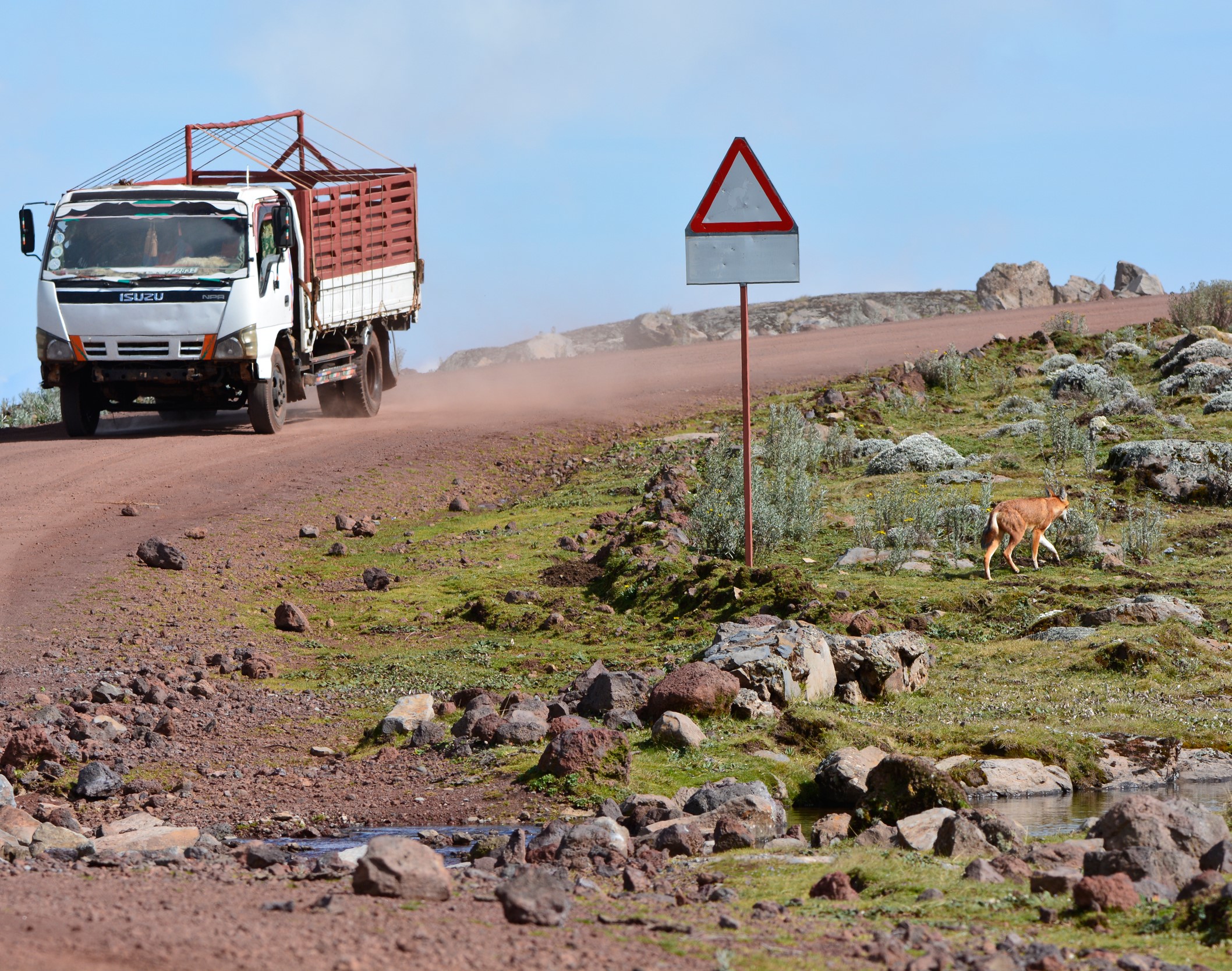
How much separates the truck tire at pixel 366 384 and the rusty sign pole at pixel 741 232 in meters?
12.3

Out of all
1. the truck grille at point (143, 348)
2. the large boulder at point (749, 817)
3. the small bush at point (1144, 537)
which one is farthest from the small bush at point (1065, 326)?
the large boulder at point (749, 817)

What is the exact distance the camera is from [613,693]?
8.02 meters

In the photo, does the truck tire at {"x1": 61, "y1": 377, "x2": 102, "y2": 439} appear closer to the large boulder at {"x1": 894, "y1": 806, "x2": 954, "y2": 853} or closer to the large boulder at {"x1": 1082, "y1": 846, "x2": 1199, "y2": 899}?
the large boulder at {"x1": 894, "y1": 806, "x2": 954, "y2": 853}

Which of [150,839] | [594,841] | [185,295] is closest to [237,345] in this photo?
[185,295]

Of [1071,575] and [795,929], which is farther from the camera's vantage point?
[1071,575]

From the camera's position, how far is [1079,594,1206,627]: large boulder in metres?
9.72

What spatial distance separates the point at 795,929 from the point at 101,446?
50.5 ft

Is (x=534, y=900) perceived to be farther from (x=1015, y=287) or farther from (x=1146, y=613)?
(x=1015, y=287)

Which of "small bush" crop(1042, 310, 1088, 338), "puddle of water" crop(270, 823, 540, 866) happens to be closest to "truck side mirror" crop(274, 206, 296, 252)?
"puddle of water" crop(270, 823, 540, 866)

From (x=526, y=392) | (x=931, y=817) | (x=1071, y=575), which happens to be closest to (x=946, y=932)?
(x=931, y=817)

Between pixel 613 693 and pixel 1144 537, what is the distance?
600 cm

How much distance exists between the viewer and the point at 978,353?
81.6 feet

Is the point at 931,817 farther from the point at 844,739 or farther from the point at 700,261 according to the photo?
the point at 700,261

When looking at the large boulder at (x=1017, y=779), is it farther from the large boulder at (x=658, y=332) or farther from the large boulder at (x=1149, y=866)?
the large boulder at (x=658, y=332)
